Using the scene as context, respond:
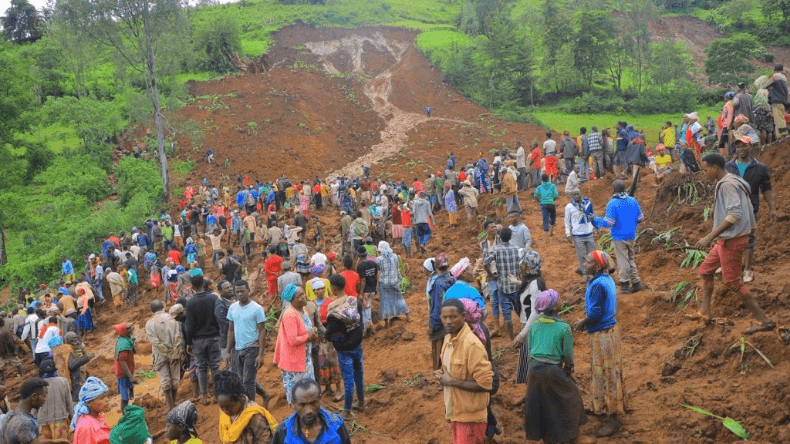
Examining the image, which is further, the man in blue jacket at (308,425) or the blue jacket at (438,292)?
the blue jacket at (438,292)

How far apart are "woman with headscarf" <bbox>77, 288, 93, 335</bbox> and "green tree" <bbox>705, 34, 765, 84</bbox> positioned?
48062 millimetres

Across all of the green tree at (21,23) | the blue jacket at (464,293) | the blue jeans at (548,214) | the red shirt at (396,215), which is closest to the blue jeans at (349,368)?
the blue jacket at (464,293)

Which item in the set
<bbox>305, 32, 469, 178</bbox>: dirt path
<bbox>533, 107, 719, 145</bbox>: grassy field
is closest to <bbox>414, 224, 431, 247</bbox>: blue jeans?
<bbox>305, 32, 469, 178</bbox>: dirt path

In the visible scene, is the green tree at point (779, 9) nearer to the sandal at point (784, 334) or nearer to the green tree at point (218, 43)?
the green tree at point (218, 43)

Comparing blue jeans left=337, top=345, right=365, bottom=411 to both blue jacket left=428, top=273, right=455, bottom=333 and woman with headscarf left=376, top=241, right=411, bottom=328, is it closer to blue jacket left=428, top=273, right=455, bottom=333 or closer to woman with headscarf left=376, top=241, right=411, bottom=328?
blue jacket left=428, top=273, right=455, bottom=333

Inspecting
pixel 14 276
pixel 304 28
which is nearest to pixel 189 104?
pixel 14 276

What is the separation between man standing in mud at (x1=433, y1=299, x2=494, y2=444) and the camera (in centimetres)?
420

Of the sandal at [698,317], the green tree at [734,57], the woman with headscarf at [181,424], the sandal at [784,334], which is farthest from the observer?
the green tree at [734,57]

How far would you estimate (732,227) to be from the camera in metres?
5.45

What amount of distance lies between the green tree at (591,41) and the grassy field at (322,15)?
24257 millimetres

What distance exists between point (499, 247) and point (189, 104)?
36.2m

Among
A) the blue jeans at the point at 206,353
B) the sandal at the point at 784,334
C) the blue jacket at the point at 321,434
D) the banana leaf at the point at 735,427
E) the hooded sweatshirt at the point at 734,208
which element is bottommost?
the blue jeans at the point at 206,353

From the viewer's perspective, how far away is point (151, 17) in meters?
25.8

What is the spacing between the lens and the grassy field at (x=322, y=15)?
57625 mm
